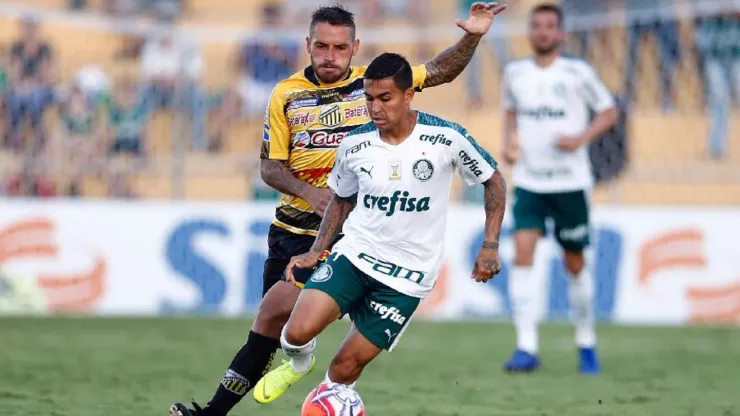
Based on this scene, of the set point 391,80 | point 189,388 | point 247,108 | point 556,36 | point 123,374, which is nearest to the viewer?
point 391,80

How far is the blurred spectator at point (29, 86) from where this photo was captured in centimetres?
1628

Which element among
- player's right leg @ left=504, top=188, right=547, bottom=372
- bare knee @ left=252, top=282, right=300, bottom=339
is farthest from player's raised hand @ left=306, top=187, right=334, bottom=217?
player's right leg @ left=504, top=188, right=547, bottom=372

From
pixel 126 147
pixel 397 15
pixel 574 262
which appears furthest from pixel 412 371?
pixel 397 15

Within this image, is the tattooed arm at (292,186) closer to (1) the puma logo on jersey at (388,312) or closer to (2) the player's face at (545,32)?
(1) the puma logo on jersey at (388,312)

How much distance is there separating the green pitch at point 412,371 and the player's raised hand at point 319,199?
1.50 m

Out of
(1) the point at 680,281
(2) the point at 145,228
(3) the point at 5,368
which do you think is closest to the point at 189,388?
(3) the point at 5,368

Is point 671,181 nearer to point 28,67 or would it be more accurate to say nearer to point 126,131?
point 126,131

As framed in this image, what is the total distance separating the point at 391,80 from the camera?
23.0ft

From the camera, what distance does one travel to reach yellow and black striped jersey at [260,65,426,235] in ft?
25.4

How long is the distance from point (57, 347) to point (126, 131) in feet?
14.4

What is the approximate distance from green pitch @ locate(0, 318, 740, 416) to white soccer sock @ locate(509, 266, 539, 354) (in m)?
0.28

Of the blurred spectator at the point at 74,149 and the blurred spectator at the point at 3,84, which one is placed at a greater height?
the blurred spectator at the point at 3,84

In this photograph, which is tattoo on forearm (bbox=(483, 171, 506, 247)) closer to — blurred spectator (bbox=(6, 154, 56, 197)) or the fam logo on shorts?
the fam logo on shorts

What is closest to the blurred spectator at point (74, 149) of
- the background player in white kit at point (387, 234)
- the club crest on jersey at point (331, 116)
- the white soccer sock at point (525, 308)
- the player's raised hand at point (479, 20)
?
the white soccer sock at point (525, 308)
